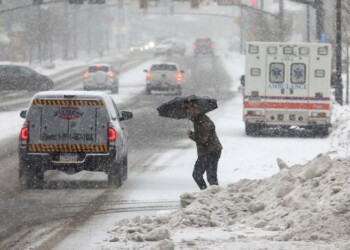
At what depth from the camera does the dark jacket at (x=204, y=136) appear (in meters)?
16.1

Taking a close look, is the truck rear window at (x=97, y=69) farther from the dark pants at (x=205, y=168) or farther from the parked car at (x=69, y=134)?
the dark pants at (x=205, y=168)

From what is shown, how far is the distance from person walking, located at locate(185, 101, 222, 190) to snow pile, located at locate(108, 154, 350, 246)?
160cm

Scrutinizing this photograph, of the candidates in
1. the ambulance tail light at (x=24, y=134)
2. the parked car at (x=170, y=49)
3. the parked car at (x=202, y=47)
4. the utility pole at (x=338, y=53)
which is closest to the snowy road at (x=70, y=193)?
the ambulance tail light at (x=24, y=134)

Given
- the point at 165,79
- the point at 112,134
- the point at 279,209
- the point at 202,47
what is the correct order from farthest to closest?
the point at 202,47 < the point at 165,79 < the point at 112,134 < the point at 279,209

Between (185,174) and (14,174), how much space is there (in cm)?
348

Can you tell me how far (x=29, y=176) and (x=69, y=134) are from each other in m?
1.12

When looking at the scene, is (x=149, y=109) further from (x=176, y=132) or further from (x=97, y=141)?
(x=97, y=141)

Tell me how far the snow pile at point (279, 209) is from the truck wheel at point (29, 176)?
4870 mm

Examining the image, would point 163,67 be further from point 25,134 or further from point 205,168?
point 205,168

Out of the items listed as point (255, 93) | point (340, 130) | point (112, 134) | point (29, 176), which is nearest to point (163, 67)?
point (255, 93)

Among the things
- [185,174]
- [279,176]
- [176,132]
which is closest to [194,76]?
[176,132]

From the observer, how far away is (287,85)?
3070 cm

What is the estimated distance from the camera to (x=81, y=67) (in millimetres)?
87312

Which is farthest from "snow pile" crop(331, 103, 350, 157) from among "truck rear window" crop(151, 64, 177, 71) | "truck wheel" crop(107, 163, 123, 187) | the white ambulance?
"truck rear window" crop(151, 64, 177, 71)
